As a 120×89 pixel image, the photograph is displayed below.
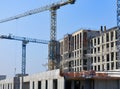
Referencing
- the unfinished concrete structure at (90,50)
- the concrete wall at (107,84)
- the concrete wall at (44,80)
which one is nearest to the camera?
the concrete wall at (107,84)

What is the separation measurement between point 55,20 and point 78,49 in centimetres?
2296

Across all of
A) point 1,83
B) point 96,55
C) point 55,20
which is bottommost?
point 1,83

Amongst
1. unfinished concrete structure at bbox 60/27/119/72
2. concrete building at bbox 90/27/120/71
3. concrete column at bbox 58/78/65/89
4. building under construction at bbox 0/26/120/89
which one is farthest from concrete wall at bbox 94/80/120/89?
concrete building at bbox 90/27/120/71

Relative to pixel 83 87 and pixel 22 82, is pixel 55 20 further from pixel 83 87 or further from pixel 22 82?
pixel 83 87

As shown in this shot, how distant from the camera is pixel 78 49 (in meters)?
146

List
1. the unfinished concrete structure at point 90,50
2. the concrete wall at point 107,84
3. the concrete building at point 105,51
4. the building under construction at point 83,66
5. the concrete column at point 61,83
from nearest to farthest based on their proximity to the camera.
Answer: the concrete wall at point 107,84, the building under construction at point 83,66, the concrete column at point 61,83, the concrete building at point 105,51, the unfinished concrete structure at point 90,50

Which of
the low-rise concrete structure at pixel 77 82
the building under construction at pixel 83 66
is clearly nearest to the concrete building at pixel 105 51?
the building under construction at pixel 83 66

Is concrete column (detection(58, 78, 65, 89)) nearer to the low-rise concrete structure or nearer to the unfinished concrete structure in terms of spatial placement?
the low-rise concrete structure

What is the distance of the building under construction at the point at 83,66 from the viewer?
53.8m

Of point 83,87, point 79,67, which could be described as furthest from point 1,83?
point 83,87

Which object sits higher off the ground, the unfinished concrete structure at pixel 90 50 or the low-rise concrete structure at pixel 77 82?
the unfinished concrete structure at pixel 90 50

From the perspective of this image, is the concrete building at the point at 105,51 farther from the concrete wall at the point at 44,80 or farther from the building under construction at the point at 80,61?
the concrete wall at the point at 44,80

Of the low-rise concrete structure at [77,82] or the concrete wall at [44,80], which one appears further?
the concrete wall at [44,80]

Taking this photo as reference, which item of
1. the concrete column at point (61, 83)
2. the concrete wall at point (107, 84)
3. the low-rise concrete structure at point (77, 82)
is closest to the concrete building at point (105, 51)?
the low-rise concrete structure at point (77, 82)
